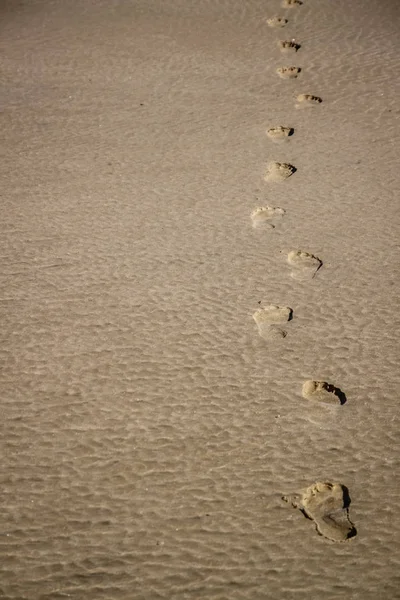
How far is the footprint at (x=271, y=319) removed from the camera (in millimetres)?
1411

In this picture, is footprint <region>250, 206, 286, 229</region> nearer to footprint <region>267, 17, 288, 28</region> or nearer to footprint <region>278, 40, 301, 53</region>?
footprint <region>278, 40, 301, 53</region>

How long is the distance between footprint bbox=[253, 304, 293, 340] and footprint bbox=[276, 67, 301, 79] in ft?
4.40

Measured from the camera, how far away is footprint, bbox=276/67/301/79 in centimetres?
249

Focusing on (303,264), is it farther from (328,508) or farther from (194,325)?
(328,508)

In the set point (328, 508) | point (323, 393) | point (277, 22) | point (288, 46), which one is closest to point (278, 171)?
point (323, 393)

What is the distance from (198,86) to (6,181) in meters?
0.88

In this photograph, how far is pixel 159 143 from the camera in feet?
6.95

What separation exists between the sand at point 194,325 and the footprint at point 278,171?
3 cm

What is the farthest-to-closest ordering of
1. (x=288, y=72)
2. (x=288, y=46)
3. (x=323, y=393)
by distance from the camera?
(x=288, y=46) → (x=288, y=72) → (x=323, y=393)

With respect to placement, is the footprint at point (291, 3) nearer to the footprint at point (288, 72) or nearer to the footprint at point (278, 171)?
the footprint at point (288, 72)

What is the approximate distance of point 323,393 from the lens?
1.26 metres

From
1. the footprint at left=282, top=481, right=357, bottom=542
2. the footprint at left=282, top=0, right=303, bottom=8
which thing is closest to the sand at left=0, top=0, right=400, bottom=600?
the footprint at left=282, top=481, right=357, bottom=542

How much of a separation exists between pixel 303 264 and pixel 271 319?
0.74 feet

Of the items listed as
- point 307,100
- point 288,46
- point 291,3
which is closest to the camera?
point 307,100
